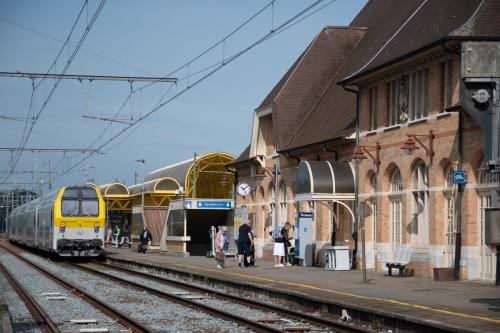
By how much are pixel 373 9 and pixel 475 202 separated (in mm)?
17935

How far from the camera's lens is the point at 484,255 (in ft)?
77.8

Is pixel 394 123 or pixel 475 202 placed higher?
pixel 394 123

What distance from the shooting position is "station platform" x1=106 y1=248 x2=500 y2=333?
50.3 ft

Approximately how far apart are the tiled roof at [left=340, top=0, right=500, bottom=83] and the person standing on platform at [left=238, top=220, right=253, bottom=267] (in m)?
6.21

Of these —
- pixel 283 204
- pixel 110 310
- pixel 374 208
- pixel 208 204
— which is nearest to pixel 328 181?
pixel 374 208

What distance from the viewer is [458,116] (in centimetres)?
2448

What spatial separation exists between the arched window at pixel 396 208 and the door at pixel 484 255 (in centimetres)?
472

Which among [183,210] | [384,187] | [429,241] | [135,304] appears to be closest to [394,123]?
[384,187]

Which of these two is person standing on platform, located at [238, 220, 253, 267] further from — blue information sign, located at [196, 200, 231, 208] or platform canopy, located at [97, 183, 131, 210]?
platform canopy, located at [97, 183, 131, 210]

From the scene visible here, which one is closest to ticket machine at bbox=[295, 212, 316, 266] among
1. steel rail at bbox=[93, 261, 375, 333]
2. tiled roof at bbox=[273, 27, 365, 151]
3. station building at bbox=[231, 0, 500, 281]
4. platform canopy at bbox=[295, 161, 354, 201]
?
station building at bbox=[231, 0, 500, 281]

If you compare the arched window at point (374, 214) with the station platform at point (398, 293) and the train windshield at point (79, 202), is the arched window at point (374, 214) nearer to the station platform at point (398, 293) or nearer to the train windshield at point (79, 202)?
the station platform at point (398, 293)

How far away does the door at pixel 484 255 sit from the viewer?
23.4 meters

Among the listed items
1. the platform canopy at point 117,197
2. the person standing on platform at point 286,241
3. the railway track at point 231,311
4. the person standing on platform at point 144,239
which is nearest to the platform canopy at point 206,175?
the person standing on platform at point 144,239

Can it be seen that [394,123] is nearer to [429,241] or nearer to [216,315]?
[429,241]
